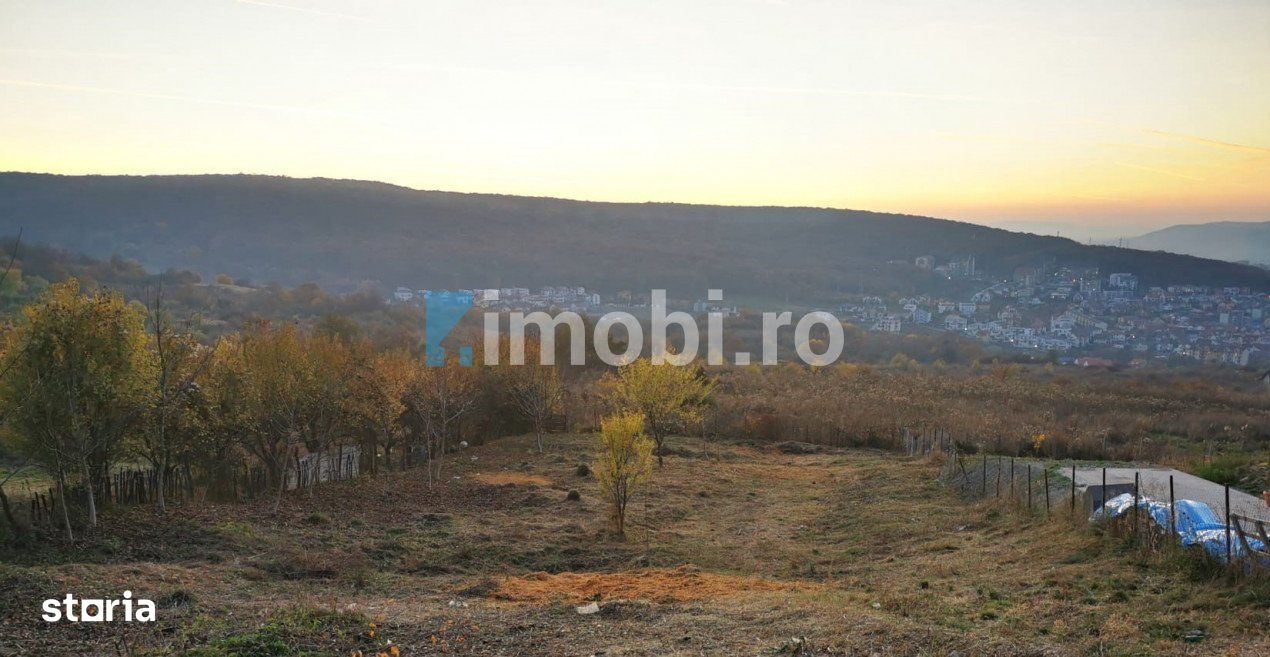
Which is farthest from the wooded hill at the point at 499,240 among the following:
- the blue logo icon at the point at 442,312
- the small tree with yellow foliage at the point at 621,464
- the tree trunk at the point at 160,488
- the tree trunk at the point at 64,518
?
the tree trunk at the point at 64,518

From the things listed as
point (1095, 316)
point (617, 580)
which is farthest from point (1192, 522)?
point (1095, 316)

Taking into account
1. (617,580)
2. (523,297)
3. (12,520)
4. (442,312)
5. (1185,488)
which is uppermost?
(523,297)

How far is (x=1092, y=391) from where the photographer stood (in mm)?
59781

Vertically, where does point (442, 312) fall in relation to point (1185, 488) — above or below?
above

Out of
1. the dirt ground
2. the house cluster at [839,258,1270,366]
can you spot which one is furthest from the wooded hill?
the dirt ground

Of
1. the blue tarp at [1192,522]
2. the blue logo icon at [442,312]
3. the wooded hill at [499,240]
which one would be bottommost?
the blue tarp at [1192,522]

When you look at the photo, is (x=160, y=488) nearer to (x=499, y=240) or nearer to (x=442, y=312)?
(x=442, y=312)

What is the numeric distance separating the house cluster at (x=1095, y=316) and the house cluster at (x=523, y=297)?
34.9 m

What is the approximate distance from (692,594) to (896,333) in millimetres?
92054

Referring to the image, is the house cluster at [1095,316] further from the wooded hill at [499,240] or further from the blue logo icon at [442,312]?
the blue logo icon at [442,312]

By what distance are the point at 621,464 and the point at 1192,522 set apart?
12123 mm

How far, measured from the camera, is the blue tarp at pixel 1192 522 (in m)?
12.1

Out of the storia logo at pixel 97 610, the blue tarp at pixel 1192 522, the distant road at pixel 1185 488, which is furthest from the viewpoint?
the distant road at pixel 1185 488

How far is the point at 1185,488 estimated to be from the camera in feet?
67.5
